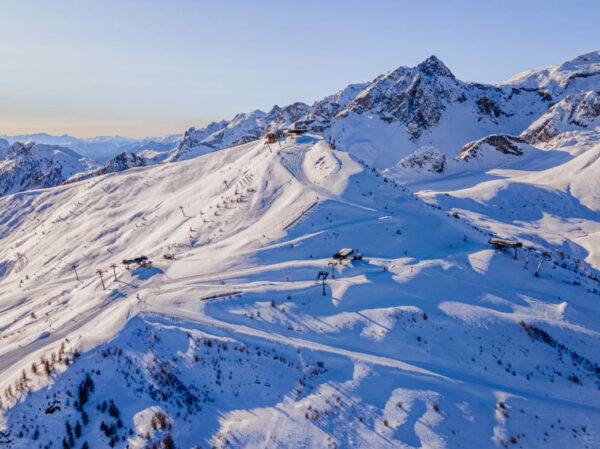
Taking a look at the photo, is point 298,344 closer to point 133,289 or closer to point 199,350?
point 199,350

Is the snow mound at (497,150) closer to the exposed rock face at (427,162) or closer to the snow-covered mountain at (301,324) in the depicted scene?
the exposed rock face at (427,162)

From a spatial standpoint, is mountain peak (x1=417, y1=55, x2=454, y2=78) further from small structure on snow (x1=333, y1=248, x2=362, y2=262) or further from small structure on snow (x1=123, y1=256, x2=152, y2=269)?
small structure on snow (x1=123, y1=256, x2=152, y2=269)

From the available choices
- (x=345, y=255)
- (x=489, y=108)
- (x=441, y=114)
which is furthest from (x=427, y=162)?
(x=489, y=108)

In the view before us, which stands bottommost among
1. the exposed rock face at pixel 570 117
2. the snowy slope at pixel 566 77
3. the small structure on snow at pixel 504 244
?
the small structure on snow at pixel 504 244

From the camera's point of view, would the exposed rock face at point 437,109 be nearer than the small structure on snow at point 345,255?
No

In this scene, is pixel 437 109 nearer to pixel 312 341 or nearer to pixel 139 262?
pixel 139 262

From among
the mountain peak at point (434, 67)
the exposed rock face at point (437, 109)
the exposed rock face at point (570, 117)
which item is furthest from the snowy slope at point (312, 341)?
the mountain peak at point (434, 67)

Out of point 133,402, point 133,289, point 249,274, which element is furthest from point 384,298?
point 133,289
